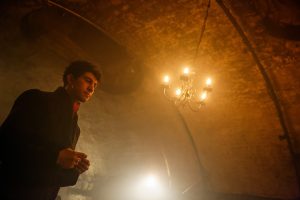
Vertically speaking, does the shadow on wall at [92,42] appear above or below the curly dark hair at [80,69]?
above

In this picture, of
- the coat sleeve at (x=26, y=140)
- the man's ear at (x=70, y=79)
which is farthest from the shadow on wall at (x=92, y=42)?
the coat sleeve at (x=26, y=140)

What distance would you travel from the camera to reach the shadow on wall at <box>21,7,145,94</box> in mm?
5387

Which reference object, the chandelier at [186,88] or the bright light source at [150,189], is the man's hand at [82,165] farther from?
the bright light source at [150,189]

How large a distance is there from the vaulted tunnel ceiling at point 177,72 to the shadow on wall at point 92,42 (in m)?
0.02

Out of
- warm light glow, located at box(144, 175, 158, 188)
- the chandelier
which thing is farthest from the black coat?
warm light glow, located at box(144, 175, 158, 188)

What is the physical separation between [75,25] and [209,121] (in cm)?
416

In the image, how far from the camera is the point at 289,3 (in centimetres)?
450

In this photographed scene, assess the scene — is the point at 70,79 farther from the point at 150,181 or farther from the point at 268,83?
the point at 150,181

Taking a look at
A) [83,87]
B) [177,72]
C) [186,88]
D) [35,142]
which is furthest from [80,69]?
[177,72]

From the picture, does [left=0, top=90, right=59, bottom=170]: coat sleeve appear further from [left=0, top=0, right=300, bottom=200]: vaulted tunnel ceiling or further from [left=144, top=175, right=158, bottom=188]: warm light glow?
[left=144, top=175, right=158, bottom=188]: warm light glow

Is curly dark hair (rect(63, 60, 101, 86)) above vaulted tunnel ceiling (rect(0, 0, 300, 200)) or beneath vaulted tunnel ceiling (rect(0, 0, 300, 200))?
beneath

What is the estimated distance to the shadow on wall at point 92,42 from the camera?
5.39 metres

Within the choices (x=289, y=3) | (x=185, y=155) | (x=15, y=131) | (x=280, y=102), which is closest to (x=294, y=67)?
(x=280, y=102)

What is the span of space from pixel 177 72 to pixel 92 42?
2.07 meters
